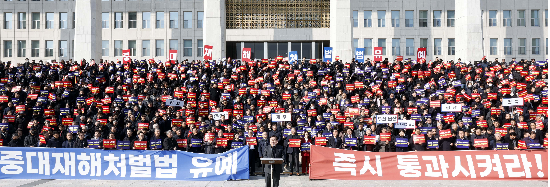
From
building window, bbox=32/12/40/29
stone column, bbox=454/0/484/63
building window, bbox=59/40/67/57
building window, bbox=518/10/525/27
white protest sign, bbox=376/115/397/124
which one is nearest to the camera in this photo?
white protest sign, bbox=376/115/397/124

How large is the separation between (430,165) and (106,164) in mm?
9271

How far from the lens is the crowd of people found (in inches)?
632

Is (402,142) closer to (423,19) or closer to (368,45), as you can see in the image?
(368,45)

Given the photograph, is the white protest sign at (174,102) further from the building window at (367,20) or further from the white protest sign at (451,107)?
the building window at (367,20)

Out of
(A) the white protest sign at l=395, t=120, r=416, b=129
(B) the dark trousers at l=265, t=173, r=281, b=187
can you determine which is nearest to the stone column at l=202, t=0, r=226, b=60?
(A) the white protest sign at l=395, t=120, r=416, b=129

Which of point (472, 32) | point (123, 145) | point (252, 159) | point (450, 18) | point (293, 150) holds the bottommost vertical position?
point (252, 159)

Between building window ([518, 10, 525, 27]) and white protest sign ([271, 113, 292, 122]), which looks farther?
building window ([518, 10, 525, 27])

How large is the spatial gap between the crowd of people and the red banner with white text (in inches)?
41.4

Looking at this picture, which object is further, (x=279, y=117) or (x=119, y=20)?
(x=119, y=20)

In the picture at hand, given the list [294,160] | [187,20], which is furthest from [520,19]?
[294,160]

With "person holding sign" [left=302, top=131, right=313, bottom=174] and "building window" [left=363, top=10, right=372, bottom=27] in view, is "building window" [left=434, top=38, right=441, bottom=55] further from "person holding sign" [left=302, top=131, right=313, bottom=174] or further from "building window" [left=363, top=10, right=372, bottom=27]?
"person holding sign" [left=302, top=131, right=313, bottom=174]

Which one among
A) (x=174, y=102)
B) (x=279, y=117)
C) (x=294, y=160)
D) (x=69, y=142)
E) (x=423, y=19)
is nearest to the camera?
(x=69, y=142)

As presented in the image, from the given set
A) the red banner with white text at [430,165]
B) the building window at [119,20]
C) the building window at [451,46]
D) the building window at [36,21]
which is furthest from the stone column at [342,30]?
the building window at [36,21]

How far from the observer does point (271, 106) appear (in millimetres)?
20531
